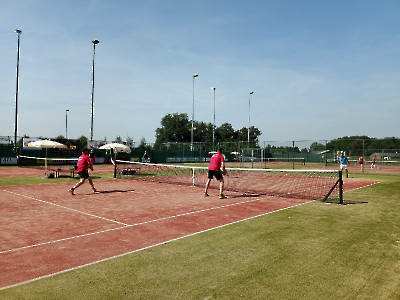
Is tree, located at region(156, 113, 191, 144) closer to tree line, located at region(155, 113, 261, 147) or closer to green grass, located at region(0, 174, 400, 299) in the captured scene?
tree line, located at region(155, 113, 261, 147)

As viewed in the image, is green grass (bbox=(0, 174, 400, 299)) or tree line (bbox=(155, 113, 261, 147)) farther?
tree line (bbox=(155, 113, 261, 147))

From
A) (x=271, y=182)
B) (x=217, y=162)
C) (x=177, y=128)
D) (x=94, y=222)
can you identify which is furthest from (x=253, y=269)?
(x=177, y=128)

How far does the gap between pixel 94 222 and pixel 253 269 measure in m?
4.44

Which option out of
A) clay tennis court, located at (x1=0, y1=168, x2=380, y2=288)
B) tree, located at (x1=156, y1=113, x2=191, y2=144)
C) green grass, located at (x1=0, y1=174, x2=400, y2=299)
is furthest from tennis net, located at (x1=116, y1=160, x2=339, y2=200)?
tree, located at (x1=156, y1=113, x2=191, y2=144)

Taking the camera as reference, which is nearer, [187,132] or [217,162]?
[217,162]

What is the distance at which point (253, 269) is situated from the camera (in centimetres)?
432

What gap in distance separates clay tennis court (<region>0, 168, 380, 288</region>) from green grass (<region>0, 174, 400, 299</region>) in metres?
0.54

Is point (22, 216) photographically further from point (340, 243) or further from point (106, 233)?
point (340, 243)

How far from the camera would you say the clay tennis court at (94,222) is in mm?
4848

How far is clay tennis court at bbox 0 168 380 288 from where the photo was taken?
4848 mm

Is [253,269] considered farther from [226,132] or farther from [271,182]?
[226,132]

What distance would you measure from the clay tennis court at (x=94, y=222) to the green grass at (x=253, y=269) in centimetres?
54

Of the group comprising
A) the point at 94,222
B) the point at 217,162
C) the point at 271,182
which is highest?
the point at 217,162

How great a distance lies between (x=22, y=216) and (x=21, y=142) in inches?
1105
